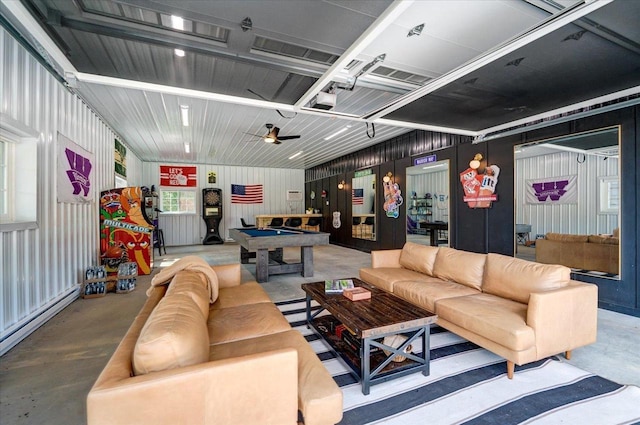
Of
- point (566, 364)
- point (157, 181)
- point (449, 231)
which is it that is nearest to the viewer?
point (566, 364)

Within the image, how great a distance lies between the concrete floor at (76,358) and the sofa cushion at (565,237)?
1.11 meters

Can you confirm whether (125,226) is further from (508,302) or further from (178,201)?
A: (508,302)

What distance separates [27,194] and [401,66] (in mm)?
4281

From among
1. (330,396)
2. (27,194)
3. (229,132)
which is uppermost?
(229,132)

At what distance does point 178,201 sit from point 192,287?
32.4 feet

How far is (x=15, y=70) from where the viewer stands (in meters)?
2.77

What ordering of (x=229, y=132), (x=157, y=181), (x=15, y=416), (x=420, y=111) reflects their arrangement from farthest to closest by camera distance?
(x=157, y=181), (x=229, y=132), (x=420, y=111), (x=15, y=416)

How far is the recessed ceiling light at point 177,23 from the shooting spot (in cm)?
231

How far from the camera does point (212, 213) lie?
34.9 feet

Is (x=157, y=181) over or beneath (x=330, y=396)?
over

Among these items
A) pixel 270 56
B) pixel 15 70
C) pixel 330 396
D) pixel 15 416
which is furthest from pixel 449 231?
pixel 15 70

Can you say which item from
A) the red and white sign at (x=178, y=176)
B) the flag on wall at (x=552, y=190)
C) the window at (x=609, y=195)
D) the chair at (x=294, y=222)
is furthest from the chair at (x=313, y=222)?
the window at (x=609, y=195)

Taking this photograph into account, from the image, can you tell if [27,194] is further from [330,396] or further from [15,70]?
[330,396]

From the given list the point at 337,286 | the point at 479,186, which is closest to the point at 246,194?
the point at 479,186
